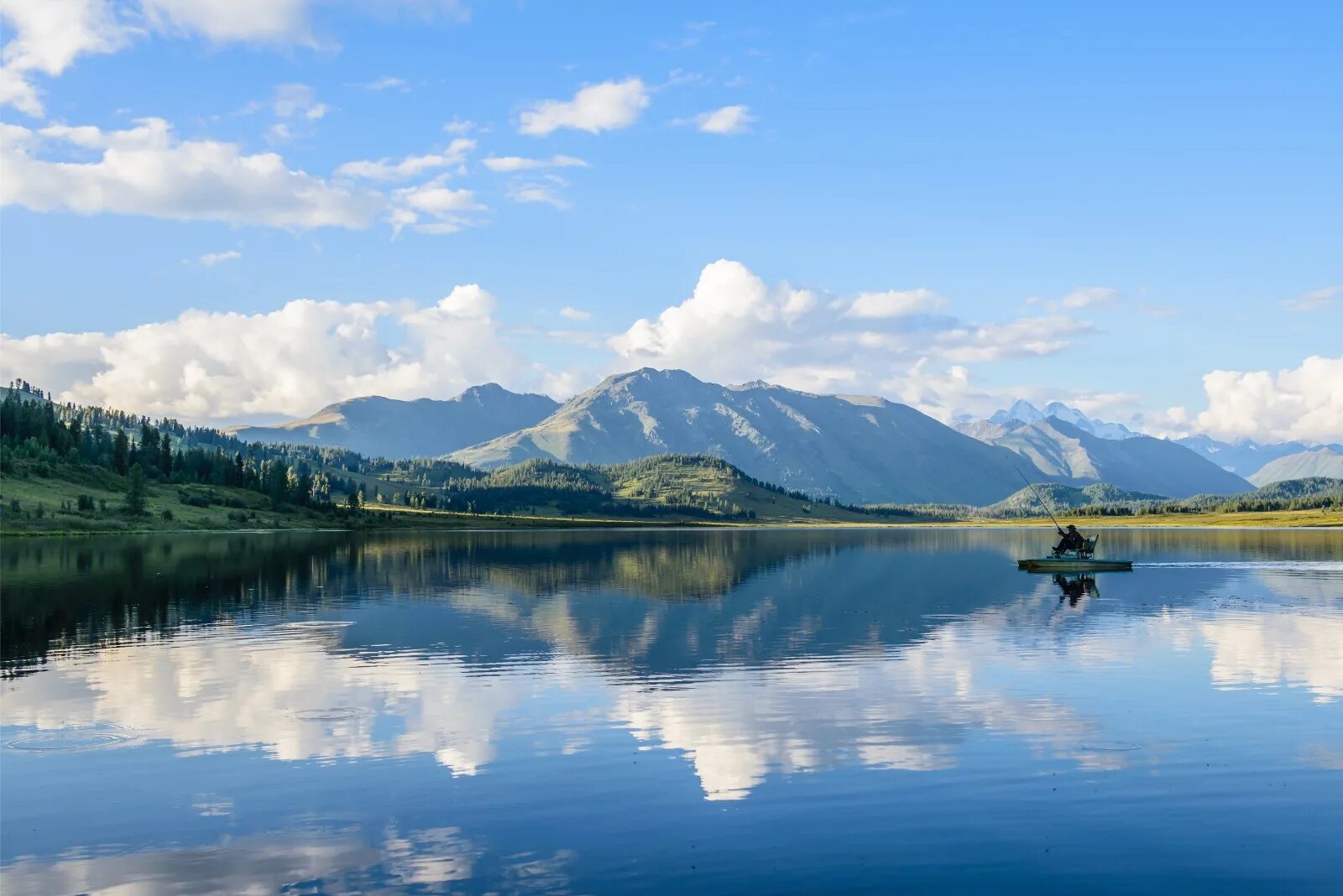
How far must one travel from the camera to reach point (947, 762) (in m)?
33.6

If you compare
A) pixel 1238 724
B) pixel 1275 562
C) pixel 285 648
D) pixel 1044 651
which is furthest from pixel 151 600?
pixel 1275 562

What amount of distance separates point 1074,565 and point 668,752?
103 m

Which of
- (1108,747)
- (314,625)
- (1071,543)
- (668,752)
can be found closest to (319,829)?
(668,752)

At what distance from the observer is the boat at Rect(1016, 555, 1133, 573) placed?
413ft

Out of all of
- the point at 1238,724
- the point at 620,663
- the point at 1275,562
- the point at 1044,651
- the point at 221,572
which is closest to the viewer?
the point at 1238,724

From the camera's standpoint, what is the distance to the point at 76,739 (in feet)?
121

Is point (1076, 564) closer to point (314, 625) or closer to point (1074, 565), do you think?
point (1074, 565)

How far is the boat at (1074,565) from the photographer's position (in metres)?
126

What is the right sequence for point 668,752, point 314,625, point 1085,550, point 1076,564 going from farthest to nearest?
point 1085,550 < point 1076,564 < point 314,625 < point 668,752

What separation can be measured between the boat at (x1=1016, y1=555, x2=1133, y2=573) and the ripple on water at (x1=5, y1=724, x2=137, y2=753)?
11012 centimetres

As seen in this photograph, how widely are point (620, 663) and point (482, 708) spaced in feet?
44.5

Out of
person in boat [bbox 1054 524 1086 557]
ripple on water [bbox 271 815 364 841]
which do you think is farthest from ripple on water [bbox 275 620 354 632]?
person in boat [bbox 1054 524 1086 557]

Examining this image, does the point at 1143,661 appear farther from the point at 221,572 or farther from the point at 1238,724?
the point at 221,572

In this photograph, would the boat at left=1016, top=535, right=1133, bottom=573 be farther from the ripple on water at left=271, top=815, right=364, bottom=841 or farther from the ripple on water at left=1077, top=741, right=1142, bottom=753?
the ripple on water at left=271, top=815, right=364, bottom=841
